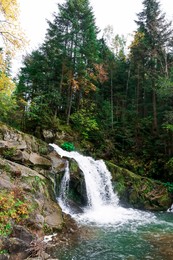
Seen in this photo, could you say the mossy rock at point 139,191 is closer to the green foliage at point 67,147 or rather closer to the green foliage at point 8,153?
the green foliage at point 67,147

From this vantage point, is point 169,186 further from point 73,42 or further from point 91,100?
point 73,42

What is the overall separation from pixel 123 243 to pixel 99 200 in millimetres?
5197

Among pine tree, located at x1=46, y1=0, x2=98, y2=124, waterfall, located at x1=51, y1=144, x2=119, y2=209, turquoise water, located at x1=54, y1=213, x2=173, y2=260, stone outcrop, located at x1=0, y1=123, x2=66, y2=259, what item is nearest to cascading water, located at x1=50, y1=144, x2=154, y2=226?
waterfall, located at x1=51, y1=144, x2=119, y2=209

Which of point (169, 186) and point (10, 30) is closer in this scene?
point (10, 30)

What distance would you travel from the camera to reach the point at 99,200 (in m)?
13.0

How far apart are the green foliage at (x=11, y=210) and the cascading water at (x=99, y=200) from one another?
3.82 m

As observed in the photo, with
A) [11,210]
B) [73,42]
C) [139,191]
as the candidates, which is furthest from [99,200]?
[73,42]

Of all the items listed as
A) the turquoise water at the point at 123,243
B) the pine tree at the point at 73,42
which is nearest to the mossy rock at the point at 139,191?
the turquoise water at the point at 123,243

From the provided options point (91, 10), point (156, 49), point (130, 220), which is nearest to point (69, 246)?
point (130, 220)

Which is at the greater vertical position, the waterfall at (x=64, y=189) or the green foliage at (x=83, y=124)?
the green foliage at (x=83, y=124)

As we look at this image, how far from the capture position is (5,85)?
9.12m

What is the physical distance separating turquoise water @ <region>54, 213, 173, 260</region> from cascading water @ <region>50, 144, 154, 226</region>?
0.89 meters

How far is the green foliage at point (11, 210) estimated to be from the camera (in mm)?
6063

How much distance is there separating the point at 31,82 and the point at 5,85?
13.0 m
